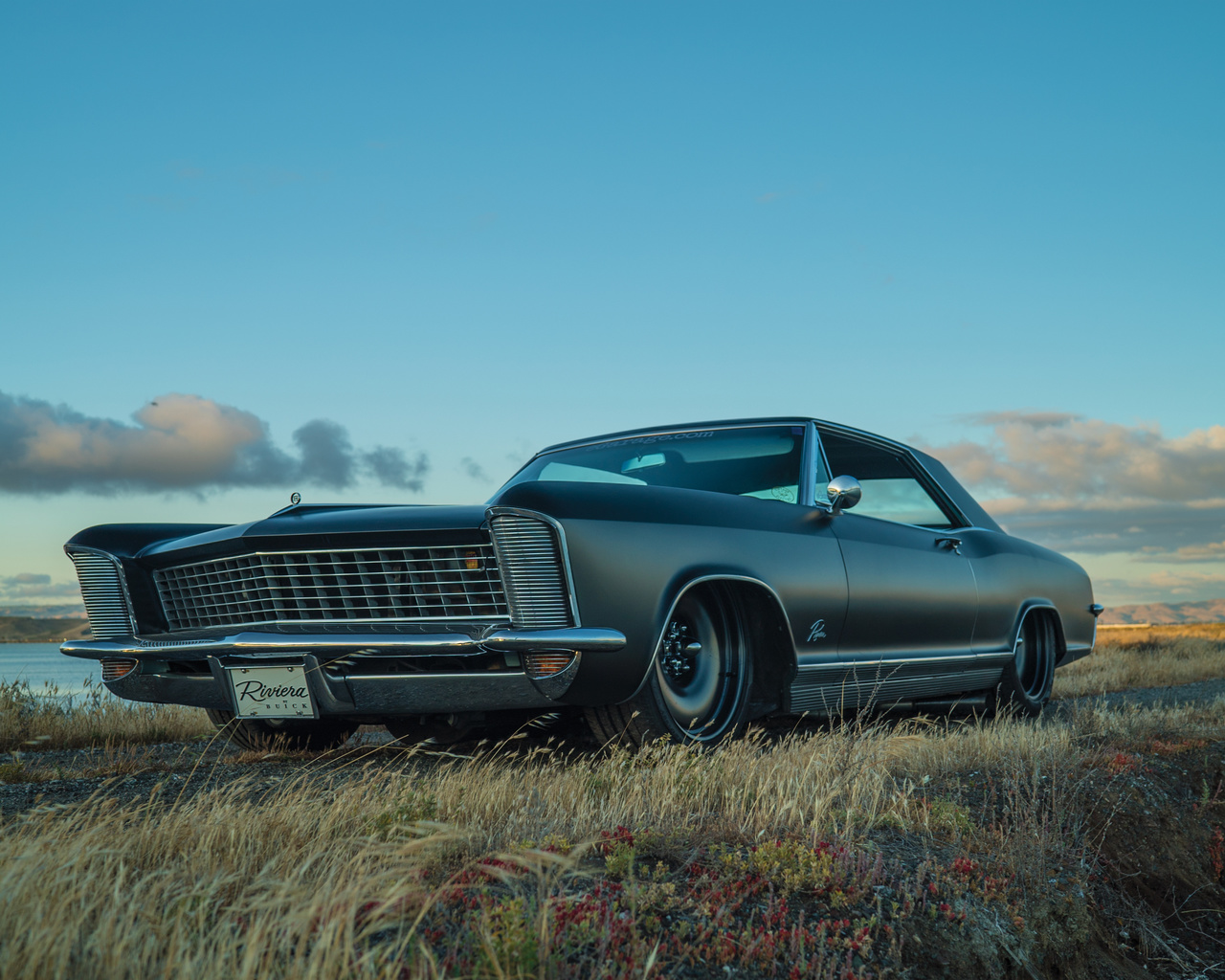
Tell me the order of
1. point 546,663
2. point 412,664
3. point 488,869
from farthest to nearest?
point 412,664 < point 546,663 < point 488,869

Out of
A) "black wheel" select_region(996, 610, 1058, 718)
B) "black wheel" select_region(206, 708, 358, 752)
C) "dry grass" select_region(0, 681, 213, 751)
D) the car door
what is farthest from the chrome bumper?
"black wheel" select_region(996, 610, 1058, 718)

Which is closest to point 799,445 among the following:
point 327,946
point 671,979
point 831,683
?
point 831,683

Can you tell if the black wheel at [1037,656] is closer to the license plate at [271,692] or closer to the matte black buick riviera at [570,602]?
the matte black buick riviera at [570,602]

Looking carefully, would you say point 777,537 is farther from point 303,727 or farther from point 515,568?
point 303,727

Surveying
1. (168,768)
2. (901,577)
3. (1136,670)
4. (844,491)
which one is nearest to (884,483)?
(901,577)

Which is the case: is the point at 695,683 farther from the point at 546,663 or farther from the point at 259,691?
the point at 259,691

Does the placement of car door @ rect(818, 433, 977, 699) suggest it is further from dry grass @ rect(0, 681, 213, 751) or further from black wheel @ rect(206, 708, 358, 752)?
dry grass @ rect(0, 681, 213, 751)

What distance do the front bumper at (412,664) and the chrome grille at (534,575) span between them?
0.06 metres

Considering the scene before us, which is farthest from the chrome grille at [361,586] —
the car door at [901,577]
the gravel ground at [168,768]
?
the car door at [901,577]

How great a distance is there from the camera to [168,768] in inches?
163

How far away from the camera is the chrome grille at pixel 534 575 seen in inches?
132

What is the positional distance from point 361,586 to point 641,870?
179 cm

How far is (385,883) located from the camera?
194 cm

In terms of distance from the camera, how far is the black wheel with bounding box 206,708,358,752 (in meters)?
4.70
